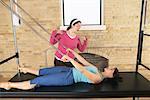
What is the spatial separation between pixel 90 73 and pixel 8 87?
93 centimetres

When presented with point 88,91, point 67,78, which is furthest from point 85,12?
point 88,91

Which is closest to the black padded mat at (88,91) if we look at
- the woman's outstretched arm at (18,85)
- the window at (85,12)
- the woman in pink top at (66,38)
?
the woman's outstretched arm at (18,85)

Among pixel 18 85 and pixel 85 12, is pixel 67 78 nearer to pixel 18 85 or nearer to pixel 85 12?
pixel 18 85

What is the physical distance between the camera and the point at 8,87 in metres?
2.61

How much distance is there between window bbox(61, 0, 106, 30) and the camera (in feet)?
15.2

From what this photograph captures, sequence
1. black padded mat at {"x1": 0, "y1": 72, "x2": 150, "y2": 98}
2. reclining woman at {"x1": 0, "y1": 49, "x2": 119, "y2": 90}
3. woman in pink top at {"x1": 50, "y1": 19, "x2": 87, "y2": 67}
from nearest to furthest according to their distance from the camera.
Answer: black padded mat at {"x1": 0, "y1": 72, "x2": 150, "y2": 98}
reclining woman at {"x1": 0, "y1": 49, "x2": 119, "y2": 90}
woman in pink top at {"x1": 50, "y1": 19, "x2": 87, "y2": 67}

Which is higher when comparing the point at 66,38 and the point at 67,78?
the point at 66,38

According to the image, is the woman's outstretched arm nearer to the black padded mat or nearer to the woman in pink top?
the black padded mat

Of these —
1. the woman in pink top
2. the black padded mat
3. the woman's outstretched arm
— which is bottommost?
the black padded mat

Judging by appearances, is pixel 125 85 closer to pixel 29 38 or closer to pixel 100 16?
pixel 100 16

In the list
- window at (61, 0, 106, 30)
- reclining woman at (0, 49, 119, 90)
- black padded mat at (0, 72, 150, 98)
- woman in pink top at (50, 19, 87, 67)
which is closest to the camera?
black padded mat at (0, 72, 150, 98)

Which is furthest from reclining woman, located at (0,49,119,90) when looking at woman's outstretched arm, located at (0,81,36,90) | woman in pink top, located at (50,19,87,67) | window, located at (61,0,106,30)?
window, located at (61,0,106,30)

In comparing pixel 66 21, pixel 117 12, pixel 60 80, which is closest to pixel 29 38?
pixel 66 21

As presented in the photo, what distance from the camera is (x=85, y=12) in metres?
4.70
